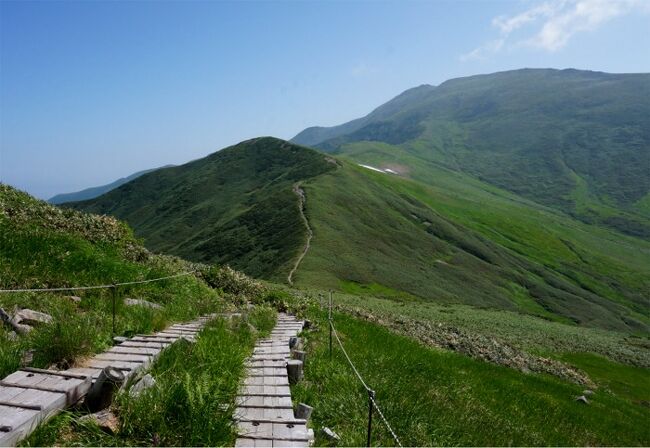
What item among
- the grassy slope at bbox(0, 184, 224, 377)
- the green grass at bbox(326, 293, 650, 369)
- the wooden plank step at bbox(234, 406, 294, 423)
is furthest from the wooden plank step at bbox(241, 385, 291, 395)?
the green grass at bbox(326, 293, 650, 369)

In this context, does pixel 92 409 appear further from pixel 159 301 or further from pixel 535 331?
pixel 535 331

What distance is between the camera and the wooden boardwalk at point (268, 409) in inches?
246

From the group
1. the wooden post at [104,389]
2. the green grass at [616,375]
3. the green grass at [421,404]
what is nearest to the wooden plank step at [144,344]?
the wooden post at [104,389]

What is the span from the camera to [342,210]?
13825 centimetres

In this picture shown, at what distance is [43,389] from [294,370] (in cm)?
458

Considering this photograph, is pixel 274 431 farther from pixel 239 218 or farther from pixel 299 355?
pixel 239 218

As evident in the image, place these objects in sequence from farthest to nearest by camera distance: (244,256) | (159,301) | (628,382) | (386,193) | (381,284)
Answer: (386,193) < (244,256) < (381,284) < (628,382) < (159,301)

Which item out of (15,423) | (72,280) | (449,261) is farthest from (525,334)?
(15,423)

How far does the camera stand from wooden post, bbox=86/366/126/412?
6.39 metres

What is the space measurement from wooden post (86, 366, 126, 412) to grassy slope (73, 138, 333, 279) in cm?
8085

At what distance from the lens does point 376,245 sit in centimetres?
12406

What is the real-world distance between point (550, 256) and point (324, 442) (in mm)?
187674

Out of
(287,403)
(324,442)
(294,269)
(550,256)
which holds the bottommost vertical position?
(550,256)

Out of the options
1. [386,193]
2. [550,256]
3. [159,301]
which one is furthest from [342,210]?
[159,301]
